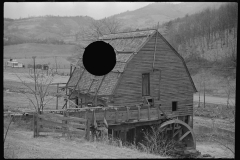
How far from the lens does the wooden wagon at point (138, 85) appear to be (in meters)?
18.7

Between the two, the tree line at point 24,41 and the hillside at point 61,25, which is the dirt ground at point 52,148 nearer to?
the tree line at point 24,41

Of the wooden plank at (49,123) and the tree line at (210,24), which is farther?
the wooden plank at (49,123)

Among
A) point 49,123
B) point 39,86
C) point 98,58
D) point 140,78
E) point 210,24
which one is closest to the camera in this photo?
point 98,58

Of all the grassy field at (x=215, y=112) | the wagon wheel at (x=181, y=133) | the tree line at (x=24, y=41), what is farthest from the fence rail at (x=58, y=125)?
the grassy field at (x=215, y=112)

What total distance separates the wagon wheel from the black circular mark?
14.2 meters

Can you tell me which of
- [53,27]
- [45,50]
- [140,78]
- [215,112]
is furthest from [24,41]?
[215,112]

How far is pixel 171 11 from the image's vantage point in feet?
38.1

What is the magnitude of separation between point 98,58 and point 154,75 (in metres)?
11.4

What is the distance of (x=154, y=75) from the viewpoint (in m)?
20.1

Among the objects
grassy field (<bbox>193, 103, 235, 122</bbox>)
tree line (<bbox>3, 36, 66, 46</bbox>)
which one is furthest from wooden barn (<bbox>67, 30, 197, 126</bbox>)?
grassy field (<bbox>193, 103, 235, 122</bbox>)

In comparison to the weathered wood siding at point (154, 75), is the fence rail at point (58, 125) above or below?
below

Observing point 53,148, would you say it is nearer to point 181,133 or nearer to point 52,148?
point 52,148

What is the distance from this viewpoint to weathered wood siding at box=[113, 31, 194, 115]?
64.5 ft

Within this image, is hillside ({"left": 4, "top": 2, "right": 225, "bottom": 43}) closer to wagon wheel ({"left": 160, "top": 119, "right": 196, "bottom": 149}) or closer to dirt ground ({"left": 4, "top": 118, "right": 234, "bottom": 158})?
dirt ground ({"left": 4, "top": 118, "right": 234, "bottom": 158})
